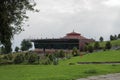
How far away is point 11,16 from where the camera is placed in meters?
31.1

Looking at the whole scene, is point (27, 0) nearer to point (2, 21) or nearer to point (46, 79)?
point (2, 21)

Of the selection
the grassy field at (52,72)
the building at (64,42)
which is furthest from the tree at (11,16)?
the building at (64,42)

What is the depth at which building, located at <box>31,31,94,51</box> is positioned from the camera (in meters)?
127

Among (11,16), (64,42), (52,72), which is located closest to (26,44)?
(64,42)

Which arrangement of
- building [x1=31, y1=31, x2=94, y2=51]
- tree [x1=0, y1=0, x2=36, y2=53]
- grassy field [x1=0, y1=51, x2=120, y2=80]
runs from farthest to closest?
building [x1=31, y1=31, x2=94, y2=51]
tree [x1=0, y1=0, x2=36, y2=53]
grassy field [x1=0, y1=51, x2=120, y2=80]

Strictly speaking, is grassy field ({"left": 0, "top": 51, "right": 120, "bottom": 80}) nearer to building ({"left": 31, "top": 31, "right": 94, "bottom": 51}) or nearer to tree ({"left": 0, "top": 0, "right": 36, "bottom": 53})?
tree ({"left": 0, "top": 0, "right": 36, "bottom": 53})

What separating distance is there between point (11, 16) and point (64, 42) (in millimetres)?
97999

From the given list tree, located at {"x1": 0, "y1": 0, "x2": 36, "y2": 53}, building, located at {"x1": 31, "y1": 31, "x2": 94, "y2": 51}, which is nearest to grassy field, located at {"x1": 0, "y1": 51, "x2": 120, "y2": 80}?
tree, located at {"x1": 0, "y1": 0, "x2": 36, "y2": 53}

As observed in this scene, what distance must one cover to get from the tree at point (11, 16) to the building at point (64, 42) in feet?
304

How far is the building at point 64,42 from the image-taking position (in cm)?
12681

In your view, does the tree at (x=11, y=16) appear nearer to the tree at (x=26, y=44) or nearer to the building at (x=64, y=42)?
the building at (x=64, y=42)

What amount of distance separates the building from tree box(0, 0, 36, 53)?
92568 mm

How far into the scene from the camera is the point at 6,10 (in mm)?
29781

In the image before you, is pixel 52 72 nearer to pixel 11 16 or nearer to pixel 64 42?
pixel 11 16
